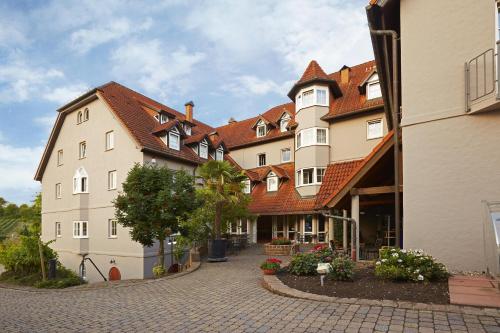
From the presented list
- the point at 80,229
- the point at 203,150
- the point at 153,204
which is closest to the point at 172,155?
the point at 203,150

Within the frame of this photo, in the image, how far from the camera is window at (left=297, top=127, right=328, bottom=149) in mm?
24234

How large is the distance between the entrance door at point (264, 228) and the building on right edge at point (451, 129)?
60.0 feet

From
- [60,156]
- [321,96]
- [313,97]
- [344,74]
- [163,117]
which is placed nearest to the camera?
[313,97]

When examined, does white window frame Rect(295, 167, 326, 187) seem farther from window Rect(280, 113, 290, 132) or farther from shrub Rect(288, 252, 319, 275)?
shrub Rect(288, 252, 319, 275)

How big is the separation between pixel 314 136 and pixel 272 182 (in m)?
5.02

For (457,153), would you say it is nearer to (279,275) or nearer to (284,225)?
(279,275)

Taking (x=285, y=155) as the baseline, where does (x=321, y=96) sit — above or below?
above

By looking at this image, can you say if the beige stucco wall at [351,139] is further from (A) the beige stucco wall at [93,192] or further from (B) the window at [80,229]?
(B) the window at [80,229]

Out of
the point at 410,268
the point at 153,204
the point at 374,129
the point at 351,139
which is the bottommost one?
the point at 410,268

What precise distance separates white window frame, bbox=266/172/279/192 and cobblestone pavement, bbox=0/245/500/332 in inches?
641

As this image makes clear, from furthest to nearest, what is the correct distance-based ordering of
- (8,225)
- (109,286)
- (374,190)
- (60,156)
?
(8,225) < (60,156) < (109,286) < (374,190)

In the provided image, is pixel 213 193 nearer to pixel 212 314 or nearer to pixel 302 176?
pixel 302 176

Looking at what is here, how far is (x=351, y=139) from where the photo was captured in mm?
23422

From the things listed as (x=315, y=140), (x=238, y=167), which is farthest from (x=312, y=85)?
(x=238, y=167)
